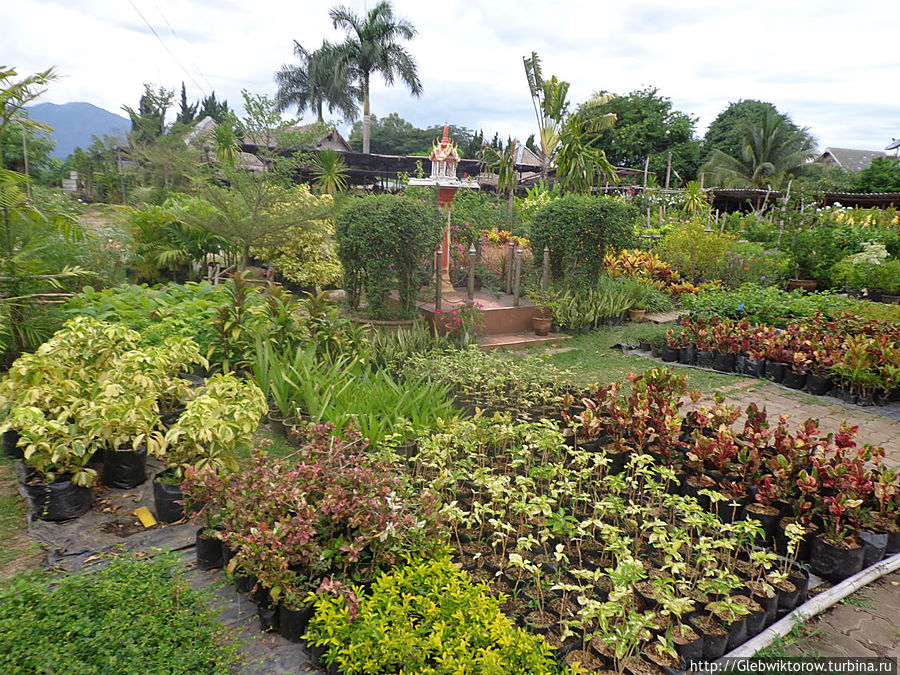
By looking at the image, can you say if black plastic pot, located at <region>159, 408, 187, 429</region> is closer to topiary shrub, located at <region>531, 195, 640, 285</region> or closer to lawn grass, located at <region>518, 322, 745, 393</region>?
lawn grass, located at <region>518, 322, 745, 393</region>

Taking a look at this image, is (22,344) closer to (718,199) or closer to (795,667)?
(795,667)

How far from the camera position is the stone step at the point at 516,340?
312 inches

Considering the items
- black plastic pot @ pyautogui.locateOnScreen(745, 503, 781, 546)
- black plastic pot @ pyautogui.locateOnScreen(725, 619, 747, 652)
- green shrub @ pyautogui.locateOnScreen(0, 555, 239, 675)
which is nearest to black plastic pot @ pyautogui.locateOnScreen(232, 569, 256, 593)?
green shrub @ pyautogui.locateOnScreen(0, 555, 239, 675)

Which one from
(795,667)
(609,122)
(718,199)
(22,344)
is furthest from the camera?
(718,199)

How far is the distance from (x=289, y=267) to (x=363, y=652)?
920 centimetres

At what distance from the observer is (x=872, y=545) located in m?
3.27

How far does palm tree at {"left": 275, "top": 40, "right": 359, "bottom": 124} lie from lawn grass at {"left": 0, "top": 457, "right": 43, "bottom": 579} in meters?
28.3

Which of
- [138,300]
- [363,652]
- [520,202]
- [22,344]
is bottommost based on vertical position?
[363,652]

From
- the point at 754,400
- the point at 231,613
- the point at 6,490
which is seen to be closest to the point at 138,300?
the point at 6,490

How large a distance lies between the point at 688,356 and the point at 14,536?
721 centimetres

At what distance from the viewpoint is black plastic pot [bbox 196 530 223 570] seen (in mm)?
3004

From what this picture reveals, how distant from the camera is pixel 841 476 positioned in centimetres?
340

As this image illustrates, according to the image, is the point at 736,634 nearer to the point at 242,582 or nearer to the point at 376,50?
the point at 242,582

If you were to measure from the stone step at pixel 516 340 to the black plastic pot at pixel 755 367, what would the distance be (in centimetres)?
255
